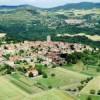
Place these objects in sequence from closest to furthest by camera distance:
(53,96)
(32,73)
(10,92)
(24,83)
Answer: (53,96) → (10,92) → (24,83) → (32,73)

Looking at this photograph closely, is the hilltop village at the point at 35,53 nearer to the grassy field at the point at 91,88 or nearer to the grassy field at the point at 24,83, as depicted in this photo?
the grassy field at the point at 24,83

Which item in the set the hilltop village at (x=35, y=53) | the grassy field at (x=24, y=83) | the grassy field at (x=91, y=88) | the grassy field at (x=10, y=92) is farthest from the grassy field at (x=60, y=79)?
the grassy field at (x=10, y=92)

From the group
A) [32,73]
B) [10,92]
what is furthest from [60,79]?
[10,92]

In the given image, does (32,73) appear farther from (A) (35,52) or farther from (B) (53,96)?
(A) (35,52)

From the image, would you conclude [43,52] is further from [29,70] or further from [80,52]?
[29,70]

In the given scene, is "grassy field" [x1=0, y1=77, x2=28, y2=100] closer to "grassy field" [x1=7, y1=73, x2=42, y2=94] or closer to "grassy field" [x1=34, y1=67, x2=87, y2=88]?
"grassy field" [x1=7, y1=73, x2=42, y2=94]

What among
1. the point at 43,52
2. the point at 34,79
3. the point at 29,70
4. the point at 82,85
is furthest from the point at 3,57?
the point at 82,85
